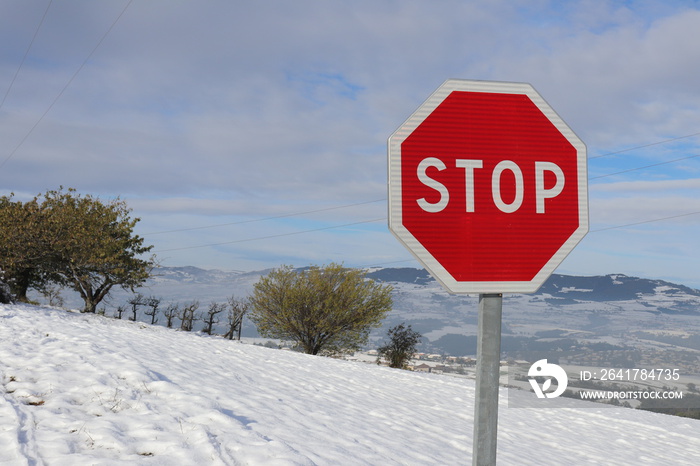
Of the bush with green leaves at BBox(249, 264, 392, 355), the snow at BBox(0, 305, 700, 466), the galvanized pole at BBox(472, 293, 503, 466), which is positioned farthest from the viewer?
the bush with green leaves at BBox(249, 264, 392, 355)

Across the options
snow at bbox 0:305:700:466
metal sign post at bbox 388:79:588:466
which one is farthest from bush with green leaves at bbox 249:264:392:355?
metal sign post at bbox 388:79:588:466

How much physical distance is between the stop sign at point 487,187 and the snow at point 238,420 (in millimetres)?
3411

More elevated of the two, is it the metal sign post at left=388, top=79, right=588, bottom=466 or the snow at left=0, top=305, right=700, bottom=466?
the metal sign post at left=388, top=79, right=588, bottom=466

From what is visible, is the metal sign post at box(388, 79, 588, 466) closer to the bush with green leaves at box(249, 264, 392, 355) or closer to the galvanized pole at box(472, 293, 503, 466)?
the galvanized pole at box(472, 293, 503, 466)

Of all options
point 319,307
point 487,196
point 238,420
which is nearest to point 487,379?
Result: point 487,196

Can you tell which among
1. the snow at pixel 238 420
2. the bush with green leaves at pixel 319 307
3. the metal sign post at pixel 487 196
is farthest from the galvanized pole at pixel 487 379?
the bush with green leaves at pixel 319 307

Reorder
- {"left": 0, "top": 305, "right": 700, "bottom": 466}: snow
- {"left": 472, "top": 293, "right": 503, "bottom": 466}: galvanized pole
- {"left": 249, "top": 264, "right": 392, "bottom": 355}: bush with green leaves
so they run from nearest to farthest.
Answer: {"left": 472, "top": 293, "right": 503, "bottom": 466}: galvanized pole
{"left": 0, "top": 305, "right": 700, "bottom": 466}: snow
{"left": 249, "top": 264, "right": 392, "bottom": 355}: bush with green leaves

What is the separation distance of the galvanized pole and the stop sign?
3.3 inches

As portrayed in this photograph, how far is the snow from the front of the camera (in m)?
4.47

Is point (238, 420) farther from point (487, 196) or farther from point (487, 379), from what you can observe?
point (487, 196)

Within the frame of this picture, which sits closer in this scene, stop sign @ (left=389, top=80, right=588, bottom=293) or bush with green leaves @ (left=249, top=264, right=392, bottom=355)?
stop sign @ (left=389, top=80, right=588, bottom=293)

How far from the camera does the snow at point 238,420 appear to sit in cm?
447

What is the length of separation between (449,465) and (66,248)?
23.3 metres

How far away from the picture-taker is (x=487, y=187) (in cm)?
181
